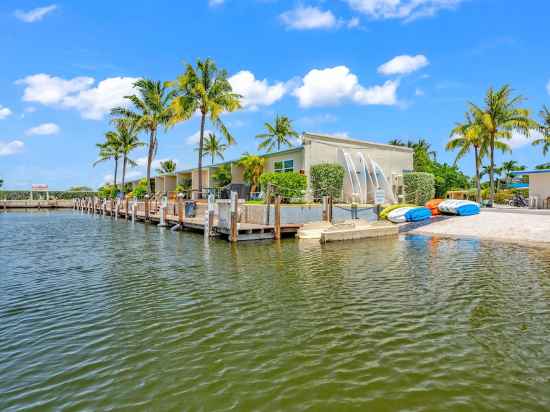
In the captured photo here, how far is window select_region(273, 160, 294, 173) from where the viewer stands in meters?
30.7

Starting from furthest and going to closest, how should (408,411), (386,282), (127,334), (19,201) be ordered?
(19,201)
(386,282)
(127,334)
(408,411)

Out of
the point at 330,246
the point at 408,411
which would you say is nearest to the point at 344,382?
the point at 408,411

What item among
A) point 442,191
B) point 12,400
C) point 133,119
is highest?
point 133,119

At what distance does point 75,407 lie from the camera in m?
4.60

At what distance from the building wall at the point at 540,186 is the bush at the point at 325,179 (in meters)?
16.3

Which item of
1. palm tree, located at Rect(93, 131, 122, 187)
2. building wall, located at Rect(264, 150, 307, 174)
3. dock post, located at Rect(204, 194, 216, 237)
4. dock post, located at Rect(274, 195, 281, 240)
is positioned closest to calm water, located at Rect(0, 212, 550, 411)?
dock post, located at Rect(274, 195, 281, 240)

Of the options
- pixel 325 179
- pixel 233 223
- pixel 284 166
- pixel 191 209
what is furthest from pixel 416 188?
pixel 191 209

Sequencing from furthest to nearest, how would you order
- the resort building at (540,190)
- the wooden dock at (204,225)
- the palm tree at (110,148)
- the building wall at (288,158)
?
the palm tree at (110,148) → the resort building at (540,190) → the building wall at (288,158) → the wooden dock at (204,225)

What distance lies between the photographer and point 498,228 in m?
21.7

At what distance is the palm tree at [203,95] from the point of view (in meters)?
32.5

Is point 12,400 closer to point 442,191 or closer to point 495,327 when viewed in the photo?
point 495,327

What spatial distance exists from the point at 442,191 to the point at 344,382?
46494 mm

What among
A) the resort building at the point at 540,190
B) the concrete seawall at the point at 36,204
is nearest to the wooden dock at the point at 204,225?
the resort building at the point at 540,190

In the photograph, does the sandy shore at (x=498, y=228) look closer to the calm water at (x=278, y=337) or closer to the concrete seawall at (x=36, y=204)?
the calm water at (x=278, y=337)
